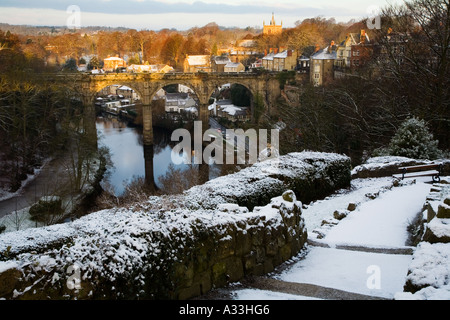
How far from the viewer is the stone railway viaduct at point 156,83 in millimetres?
39969

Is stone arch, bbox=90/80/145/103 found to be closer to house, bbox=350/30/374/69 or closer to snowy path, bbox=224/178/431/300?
house, bbox=350/30/374/69

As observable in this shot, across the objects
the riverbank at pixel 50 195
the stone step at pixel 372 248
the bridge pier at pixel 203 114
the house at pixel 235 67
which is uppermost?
the house at pixel 235 67

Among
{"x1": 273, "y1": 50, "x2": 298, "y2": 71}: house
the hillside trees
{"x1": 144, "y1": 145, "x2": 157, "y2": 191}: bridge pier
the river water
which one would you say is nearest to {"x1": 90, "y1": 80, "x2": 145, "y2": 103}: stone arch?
the river water

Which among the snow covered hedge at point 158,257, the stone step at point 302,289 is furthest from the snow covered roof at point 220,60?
the stone step at point 302,289

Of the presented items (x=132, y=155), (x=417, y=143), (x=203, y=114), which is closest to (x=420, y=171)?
(x=417, y=143)

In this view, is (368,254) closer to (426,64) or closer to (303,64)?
(426,64)

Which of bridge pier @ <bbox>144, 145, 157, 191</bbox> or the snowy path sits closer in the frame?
the snowy path

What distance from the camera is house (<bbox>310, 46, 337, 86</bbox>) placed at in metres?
41.3

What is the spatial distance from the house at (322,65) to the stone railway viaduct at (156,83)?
4627 millimetres

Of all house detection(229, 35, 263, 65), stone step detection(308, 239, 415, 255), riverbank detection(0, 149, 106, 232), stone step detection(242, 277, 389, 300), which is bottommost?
riverbank detection(0, 149, 106, 232)

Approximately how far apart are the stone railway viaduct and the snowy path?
31.0 m

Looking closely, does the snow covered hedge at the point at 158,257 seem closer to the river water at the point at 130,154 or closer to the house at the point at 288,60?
A: the river water at the point at 130,154

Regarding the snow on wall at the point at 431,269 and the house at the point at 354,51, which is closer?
the snow on wall at the point at 431,269

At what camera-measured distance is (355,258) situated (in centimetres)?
→ 695
